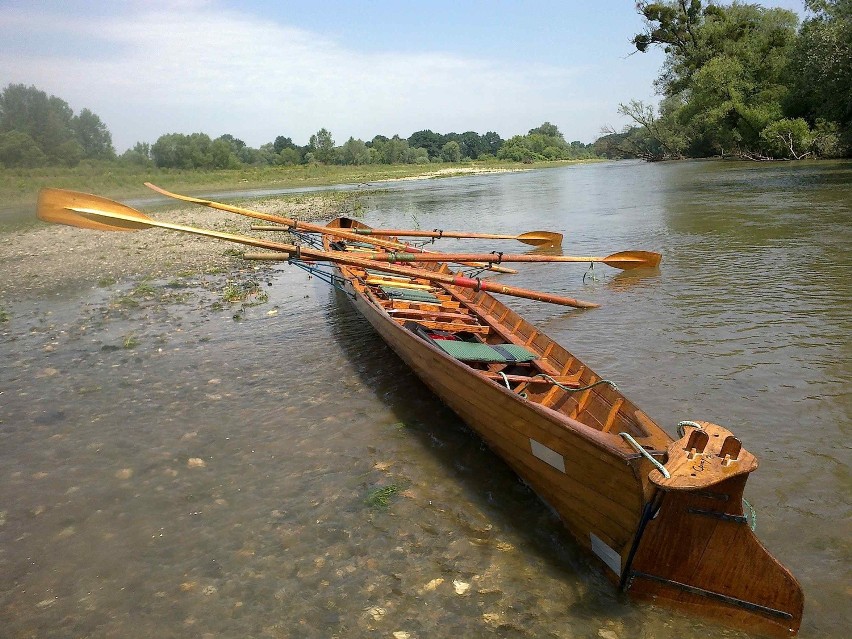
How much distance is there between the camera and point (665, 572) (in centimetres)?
345

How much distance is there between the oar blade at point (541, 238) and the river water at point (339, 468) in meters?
4.07

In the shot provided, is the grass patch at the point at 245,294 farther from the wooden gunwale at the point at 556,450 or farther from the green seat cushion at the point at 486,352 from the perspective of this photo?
the wooden gunwale at the point at 556,450

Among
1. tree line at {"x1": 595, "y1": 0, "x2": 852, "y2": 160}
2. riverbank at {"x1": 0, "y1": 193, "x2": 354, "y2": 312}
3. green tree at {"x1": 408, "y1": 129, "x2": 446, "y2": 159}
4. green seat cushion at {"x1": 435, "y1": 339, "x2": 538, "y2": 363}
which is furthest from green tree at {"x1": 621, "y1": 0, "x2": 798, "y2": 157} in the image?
green tree at {"x1": 408, "y1": 129, "x2": 446, "y2": 159}

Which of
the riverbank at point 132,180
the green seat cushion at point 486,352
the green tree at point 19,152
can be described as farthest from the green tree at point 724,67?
the green tree at point 19,152

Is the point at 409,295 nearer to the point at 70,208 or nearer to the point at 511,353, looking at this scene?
the point at 511,353

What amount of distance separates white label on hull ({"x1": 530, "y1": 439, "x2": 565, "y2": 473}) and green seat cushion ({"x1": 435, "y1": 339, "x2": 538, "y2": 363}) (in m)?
1.91

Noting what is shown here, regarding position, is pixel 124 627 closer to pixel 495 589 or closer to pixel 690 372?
pixel 495 589

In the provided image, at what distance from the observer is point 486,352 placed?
6234 mm

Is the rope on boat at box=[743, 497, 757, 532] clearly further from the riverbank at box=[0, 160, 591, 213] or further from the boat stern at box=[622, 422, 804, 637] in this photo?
the riverbank at box=[0, 160, 591, 213]

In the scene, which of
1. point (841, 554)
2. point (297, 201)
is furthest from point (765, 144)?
point (841, 554)

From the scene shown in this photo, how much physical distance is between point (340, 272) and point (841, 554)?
8188mm

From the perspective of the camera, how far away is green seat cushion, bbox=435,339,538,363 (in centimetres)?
602

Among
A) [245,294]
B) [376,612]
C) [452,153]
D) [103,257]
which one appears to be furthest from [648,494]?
[452,153]

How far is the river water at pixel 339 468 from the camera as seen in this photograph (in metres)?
3.72
